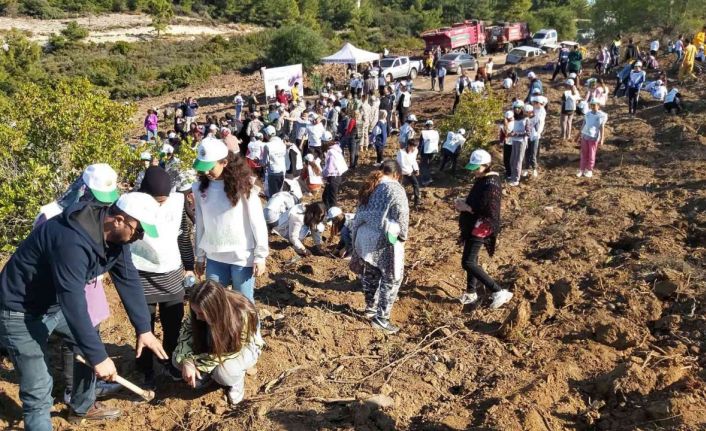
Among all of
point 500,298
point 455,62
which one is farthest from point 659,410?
point 455,62

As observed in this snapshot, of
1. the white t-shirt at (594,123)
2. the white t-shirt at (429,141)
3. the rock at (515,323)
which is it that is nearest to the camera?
the rock at (515,323)

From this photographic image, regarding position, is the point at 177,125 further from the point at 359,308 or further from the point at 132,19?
the point at 132,19

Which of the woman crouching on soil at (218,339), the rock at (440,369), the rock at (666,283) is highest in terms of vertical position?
the woman crouching on soil at (218,339)

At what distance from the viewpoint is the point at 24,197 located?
6.56 meters

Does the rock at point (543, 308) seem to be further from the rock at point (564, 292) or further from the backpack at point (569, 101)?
the backpack at point (569, 101)

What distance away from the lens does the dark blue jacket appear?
3078mm

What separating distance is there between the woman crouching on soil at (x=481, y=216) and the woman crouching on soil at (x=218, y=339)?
95.5 inches

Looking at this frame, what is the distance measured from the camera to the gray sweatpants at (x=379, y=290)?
16.9 ft

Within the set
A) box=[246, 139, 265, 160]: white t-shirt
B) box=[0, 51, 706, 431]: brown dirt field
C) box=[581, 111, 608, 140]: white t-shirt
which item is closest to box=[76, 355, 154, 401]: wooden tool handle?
box=[0, 51, 706, 431]: brown dirt field

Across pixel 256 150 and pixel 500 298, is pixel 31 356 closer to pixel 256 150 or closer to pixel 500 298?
pixel 500 298

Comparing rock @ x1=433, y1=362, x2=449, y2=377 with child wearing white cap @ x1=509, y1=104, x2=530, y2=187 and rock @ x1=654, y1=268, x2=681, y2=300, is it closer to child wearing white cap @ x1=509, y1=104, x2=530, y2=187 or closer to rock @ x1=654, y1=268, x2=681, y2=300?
rock @ x1=654, y1=268, x2=681, y2=300

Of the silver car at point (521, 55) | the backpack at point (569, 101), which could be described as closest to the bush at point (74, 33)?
the silver car at point (521, 55)

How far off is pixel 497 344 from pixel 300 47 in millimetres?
28427

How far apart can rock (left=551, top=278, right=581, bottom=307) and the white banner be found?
15.6m
